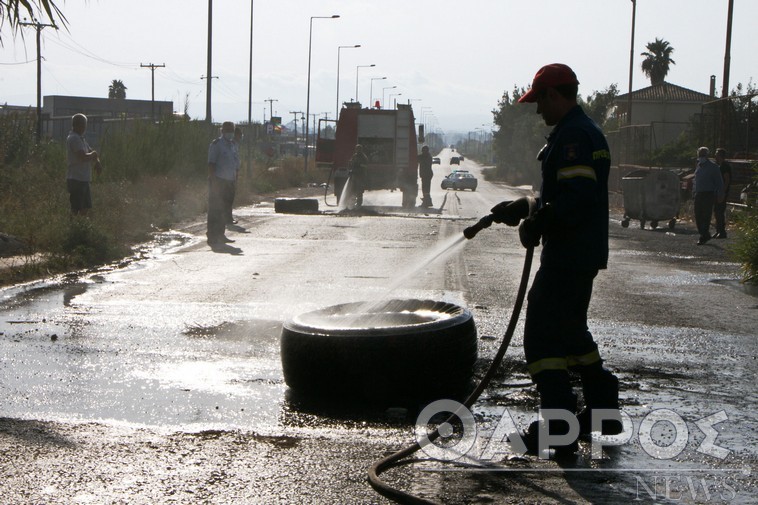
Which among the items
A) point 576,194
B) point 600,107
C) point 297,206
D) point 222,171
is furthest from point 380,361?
point 600,107

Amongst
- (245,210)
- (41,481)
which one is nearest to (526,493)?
(41,481)

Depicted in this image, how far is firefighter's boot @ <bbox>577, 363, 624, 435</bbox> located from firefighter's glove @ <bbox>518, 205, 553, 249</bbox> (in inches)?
28.3

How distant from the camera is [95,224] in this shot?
45.6 ft

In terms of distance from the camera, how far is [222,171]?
1761 cm

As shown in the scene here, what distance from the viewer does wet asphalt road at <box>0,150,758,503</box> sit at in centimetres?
415

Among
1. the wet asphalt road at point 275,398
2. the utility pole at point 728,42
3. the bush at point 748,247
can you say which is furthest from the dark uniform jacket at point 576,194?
the utility pole at point 728,42

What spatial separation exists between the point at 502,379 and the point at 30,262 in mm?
7390

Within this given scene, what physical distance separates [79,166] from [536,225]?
10.6 m

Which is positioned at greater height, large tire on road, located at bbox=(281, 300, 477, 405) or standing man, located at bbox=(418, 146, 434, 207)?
standing man, located at bbox=(418, 146, 434, 207)

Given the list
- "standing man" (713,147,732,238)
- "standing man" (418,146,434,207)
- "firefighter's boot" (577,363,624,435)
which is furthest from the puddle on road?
"standing man" (418,146,434,207)

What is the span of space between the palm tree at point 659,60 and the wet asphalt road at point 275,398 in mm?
89632

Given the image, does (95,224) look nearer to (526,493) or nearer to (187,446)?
(187,446)

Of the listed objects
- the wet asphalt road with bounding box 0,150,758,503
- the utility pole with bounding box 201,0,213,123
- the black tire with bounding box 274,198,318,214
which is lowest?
the wet asphalt road with bounding box 0,150,758,503

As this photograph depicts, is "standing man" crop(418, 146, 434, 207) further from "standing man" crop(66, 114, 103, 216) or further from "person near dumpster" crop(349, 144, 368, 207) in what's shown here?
"standing man" crop(66, 114, 103, 216)
